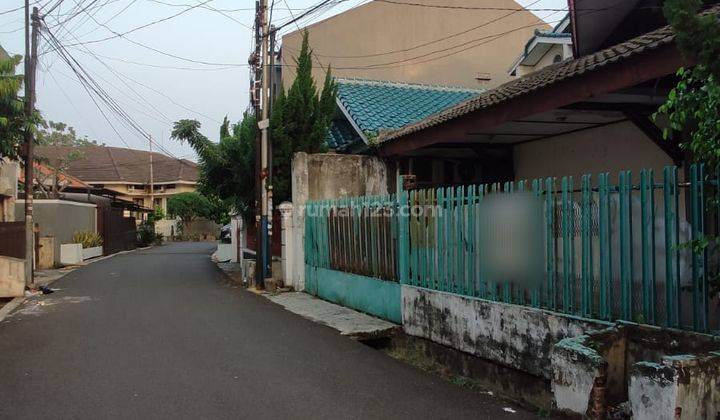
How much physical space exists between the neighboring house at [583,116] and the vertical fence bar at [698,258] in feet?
3.88

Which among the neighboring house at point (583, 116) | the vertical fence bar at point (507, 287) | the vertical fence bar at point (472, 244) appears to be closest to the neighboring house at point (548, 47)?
the neighboring house at point (583, 116)

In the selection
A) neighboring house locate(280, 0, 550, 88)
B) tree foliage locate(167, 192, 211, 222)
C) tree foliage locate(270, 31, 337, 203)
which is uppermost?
neighboring house locate(280, 0, 550, 88)

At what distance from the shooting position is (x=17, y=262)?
497 inches

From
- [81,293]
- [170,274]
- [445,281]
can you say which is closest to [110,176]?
[170,274]

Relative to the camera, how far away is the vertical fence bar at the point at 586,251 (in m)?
5.26

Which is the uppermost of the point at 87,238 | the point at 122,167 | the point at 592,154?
the point at 122,167

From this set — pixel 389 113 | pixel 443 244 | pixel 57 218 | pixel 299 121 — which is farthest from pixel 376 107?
pixel 57 218

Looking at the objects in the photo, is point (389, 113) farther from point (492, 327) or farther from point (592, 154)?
point (492, 327)

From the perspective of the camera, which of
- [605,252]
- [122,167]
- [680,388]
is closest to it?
[680,388]

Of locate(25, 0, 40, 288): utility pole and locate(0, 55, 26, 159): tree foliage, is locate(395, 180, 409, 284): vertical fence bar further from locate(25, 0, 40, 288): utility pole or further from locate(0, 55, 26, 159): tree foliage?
locate(25, 0, 40, 288): utility pole

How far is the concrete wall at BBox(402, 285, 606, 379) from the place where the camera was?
5.39 m

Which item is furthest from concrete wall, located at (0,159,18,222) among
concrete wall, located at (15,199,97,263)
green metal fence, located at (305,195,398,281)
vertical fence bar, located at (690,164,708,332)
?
vertical fence bar, located at (690,164,708,332)

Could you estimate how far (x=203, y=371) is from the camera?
631 cm

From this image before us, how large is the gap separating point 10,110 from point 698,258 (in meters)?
13.3
